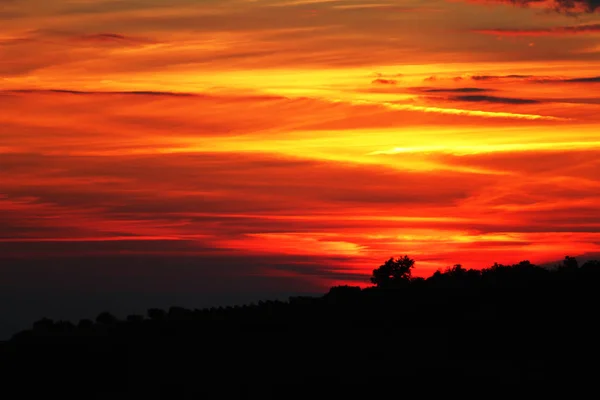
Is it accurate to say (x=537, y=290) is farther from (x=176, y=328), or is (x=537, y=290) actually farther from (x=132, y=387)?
(x=132, y=387)

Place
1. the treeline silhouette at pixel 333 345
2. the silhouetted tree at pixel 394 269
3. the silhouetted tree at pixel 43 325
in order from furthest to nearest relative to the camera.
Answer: the silhouetted tree at pixel 394 269, the silhouetted tree at pixel 43 325, the treeline silhouette at pixel 333 345

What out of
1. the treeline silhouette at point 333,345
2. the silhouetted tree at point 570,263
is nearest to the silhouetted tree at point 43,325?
the treeline silhouette at point 333,345

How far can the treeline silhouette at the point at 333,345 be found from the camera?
71.6 feet

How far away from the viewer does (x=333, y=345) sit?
80.2 ft

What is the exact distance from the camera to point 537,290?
28.7 metres

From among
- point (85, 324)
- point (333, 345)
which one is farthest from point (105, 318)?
point (333, 345)

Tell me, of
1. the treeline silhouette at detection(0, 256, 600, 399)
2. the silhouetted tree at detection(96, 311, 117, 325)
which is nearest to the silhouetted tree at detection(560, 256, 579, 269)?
the treeline silhouette at detection(0, 256, 600, 399)

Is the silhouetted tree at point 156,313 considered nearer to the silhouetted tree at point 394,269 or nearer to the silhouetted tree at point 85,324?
the silhouetted tree at point 85,324

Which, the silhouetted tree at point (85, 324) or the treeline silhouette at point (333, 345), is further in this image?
the silhouetted tree at point (85, 324)

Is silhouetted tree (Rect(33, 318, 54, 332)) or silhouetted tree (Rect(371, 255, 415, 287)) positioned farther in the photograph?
silhouetted tree (Rect(371, 255, 415, 287))

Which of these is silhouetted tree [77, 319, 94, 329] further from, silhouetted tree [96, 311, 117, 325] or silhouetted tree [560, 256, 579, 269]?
silhouetted tree [560, 256, 579, 269]

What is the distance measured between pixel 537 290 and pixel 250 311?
8460 millimetres

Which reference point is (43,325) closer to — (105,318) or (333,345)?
(105,318)

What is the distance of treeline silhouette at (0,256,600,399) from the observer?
21.8 metres
